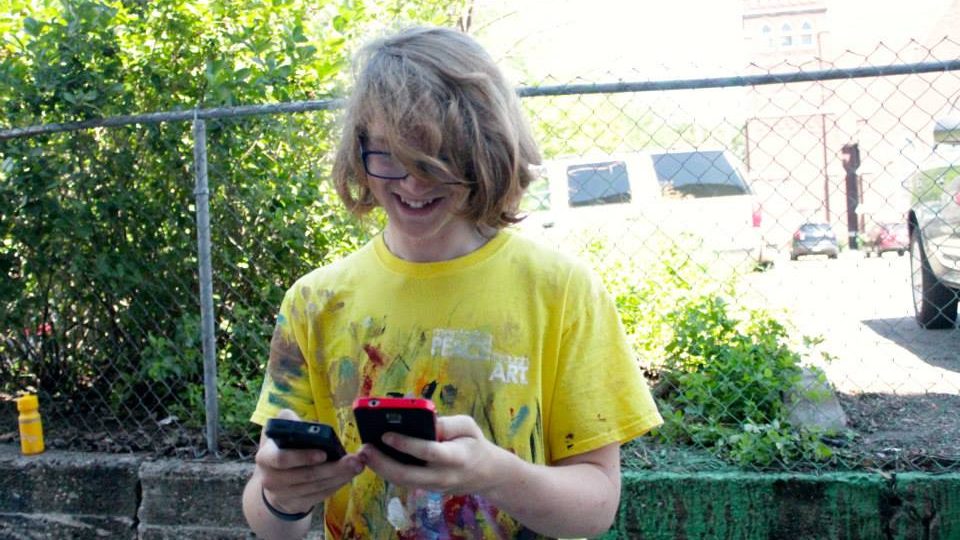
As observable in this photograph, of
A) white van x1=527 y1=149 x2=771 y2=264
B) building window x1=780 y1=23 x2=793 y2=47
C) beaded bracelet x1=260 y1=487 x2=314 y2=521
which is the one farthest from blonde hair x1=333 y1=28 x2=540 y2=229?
building window x1=780 y1=23 x2=793 y2=47

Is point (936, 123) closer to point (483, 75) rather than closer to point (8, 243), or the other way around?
point (483, 75)

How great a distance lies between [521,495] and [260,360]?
330 centimetres

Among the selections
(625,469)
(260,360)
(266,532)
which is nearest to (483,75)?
(266,532)

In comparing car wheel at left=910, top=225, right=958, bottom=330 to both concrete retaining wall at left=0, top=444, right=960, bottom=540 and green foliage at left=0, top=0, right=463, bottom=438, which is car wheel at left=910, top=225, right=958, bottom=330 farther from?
green foliage at left=0, top=0, right=463, bottom=438

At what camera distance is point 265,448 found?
151 cm

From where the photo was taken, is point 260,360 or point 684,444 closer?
point 684,444

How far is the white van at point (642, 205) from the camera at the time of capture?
19.6 ft

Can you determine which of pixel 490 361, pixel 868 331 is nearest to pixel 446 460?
pixel 490 361

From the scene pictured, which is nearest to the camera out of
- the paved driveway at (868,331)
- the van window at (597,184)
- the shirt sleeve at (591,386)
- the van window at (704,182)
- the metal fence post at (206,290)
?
the shirt sleeve at (591,386)

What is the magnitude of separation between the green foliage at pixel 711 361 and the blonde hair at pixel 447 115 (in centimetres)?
254

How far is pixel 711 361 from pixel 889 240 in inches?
146

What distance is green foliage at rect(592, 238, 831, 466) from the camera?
13.0ft

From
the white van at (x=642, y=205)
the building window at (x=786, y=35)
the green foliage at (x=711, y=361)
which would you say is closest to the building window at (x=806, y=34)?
the building window at (x=786, y=35)

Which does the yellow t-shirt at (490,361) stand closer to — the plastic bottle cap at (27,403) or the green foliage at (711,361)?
the green foliage at (711,361)
